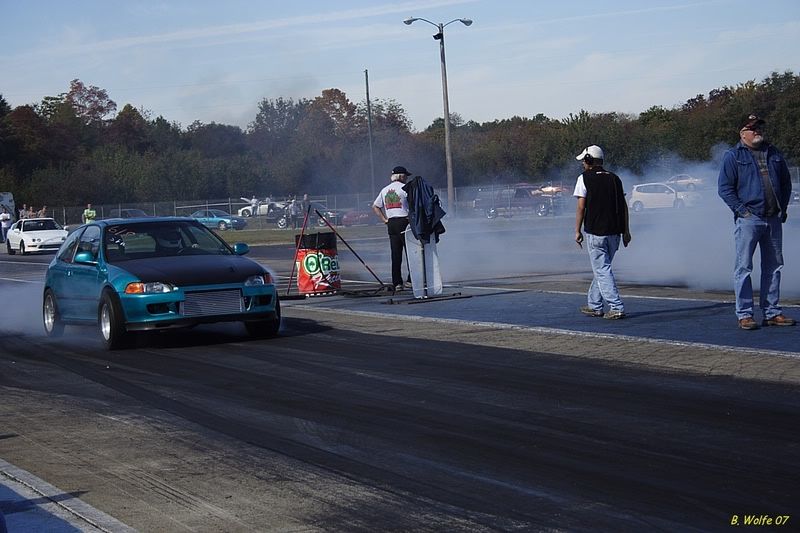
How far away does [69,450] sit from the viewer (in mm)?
6895

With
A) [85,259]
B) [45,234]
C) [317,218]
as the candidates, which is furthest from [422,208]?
[317,218]

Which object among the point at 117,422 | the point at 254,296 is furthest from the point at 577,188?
the point at 117,422

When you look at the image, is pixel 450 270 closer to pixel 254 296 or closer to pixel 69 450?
pixel 254 296

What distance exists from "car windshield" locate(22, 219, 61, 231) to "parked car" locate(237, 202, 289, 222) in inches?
925

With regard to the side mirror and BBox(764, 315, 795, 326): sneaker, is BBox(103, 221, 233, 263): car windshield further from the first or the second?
BBox(764, 315, 795, 326): sneaker

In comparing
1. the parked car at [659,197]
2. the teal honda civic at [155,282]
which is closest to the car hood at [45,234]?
the parked car at [659,197]

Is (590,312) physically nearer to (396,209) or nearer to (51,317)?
(396,209)

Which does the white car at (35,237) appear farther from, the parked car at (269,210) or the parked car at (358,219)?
the parked car at (269,210)

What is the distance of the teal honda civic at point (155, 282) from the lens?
11.4 m

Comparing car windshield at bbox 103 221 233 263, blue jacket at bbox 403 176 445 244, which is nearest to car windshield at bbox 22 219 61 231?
blue jacket at bbox 403 176 445 244

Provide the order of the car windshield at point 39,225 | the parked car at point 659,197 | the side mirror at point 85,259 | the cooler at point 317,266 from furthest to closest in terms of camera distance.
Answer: the car windshield at point 39,225, the parked car at point 659,197, the cooler at point 317,266, the side mirror at point 85,259

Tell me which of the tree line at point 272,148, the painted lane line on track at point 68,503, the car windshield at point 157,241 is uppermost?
the tree line at point 272,148

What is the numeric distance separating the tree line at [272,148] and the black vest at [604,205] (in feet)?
92.0

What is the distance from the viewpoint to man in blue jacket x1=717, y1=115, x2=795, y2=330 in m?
10.1
